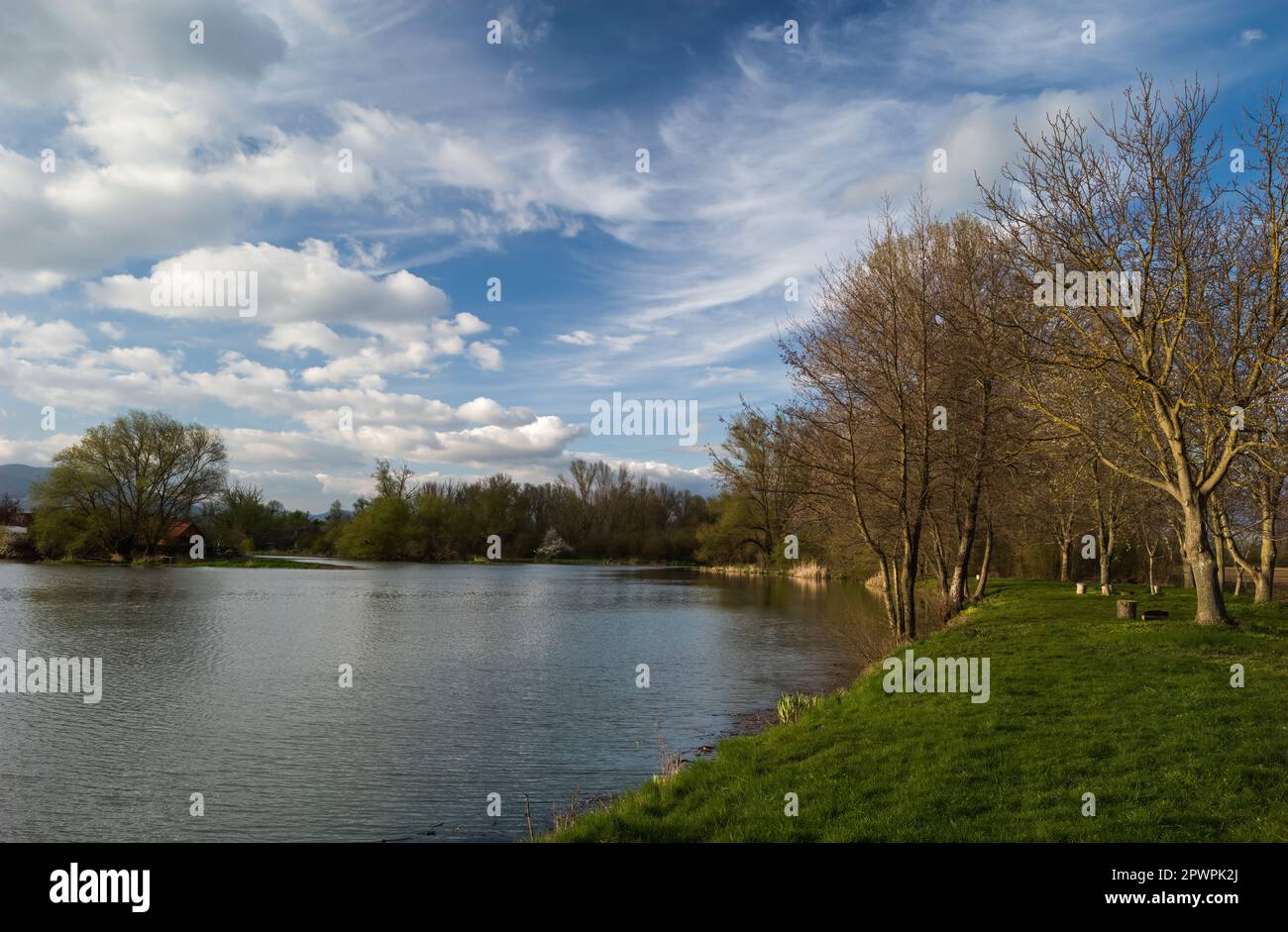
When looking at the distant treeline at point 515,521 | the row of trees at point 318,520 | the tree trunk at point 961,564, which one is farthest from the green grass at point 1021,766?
the distant treeline at point 515,521

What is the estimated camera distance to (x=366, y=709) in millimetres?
15195

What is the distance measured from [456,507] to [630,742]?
86.4m

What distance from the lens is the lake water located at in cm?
985

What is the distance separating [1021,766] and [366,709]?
38.6 ft

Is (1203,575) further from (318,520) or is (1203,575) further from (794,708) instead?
(318,520)

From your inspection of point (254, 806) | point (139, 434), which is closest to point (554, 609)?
point (254, 806)

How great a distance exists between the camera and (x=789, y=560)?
64688 millimetres

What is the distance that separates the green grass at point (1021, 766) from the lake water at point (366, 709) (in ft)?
8.38

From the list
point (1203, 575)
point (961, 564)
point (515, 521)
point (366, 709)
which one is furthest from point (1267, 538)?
point (515, 521)

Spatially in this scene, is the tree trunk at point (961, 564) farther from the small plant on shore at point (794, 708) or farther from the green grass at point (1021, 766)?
the small plant on shore at point (794, 708)

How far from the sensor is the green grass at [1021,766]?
6438 millimetres

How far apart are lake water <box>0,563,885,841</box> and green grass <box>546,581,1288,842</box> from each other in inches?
101
